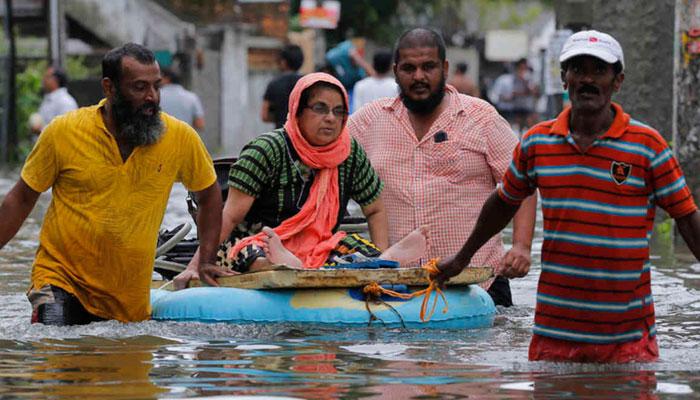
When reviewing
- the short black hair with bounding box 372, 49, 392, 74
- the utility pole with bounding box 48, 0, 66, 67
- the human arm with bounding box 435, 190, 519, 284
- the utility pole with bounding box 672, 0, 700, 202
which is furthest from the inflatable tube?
the utility pole with bounding box 48, 0, 66, 67

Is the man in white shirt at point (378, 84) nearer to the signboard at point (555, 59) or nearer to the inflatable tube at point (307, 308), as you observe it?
the signboard at point (555, 59)

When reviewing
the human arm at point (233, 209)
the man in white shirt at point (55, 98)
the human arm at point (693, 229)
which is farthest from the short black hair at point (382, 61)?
the human arm at point (693, 229)

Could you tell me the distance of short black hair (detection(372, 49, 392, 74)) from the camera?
1705 centimetres

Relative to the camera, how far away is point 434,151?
347 inches

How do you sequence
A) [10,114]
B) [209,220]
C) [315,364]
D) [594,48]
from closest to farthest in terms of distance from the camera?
1. [594,48]
2. [315,364]
3. [209,220]
4. [10,114]

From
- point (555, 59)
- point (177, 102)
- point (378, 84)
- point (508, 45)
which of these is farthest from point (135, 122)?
point (508, 45)

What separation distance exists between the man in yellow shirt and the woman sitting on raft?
62 centimetres

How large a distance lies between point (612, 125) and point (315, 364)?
1.79 meters

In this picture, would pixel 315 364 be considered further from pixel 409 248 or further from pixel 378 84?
pixel 378 84

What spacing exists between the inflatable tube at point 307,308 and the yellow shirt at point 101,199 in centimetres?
42

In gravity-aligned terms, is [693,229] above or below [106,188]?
below

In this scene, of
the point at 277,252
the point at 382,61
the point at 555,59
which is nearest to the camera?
the point at 277,252

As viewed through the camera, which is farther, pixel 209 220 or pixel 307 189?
pixel 307 189

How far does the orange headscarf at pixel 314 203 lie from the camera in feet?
27.9
